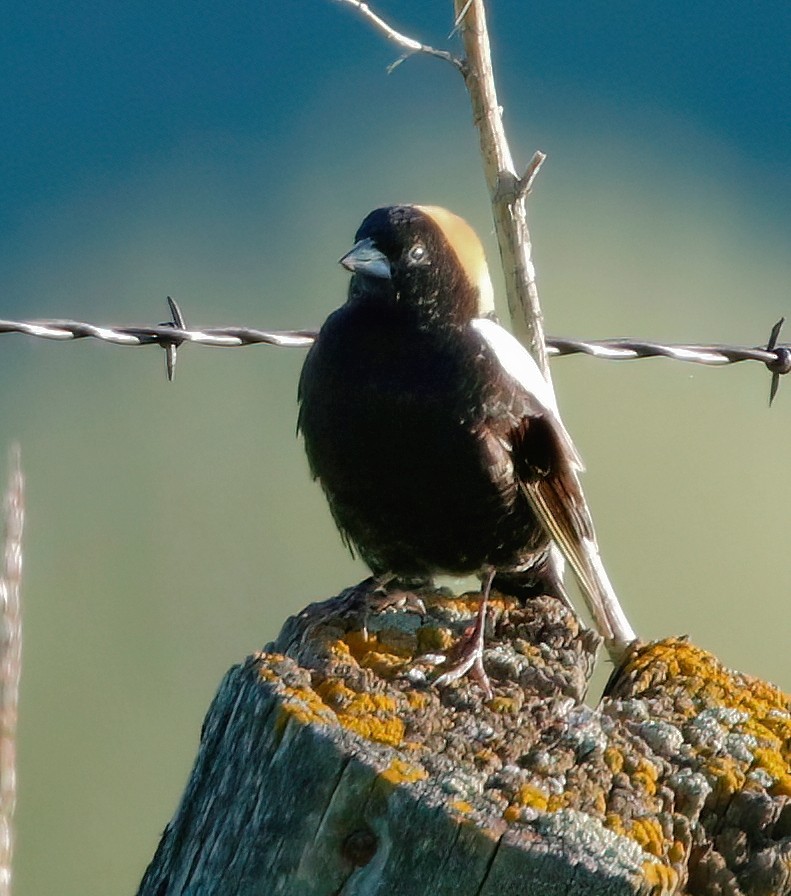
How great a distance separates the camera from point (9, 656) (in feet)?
4.58

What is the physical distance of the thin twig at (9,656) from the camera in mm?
1332

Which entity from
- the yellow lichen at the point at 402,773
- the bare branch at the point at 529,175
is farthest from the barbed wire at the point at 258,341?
the yellow lichen at the point at 402,773

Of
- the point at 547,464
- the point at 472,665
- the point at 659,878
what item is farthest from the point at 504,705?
the point at 547,464

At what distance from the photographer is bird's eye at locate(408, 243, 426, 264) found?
3.00 meters

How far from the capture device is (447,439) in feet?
9.24

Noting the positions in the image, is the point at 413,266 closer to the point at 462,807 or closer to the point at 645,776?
the point at 645,776

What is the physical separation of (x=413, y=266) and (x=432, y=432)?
439 millimetres

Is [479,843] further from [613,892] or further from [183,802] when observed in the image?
[183,802]

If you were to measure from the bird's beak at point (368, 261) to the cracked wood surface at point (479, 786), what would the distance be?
1217 millimetres

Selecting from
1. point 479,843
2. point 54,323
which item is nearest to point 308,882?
point 479,843

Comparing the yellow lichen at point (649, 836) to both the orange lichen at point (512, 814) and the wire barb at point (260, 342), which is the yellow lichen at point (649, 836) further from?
the wire barb at point (260, 342)

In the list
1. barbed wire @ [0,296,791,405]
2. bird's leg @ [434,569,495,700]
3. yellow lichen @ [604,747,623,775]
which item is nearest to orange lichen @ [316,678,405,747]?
bird's leg @ [434,569,495,700]

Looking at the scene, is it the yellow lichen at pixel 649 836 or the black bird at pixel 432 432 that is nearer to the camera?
the yellow lichen at pixel 649 836

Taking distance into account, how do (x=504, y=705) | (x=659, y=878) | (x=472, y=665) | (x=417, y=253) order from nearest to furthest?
(x=659, y=878) → (x=504, y=705) → (x=472, y=665) → (x=417, y=253)
